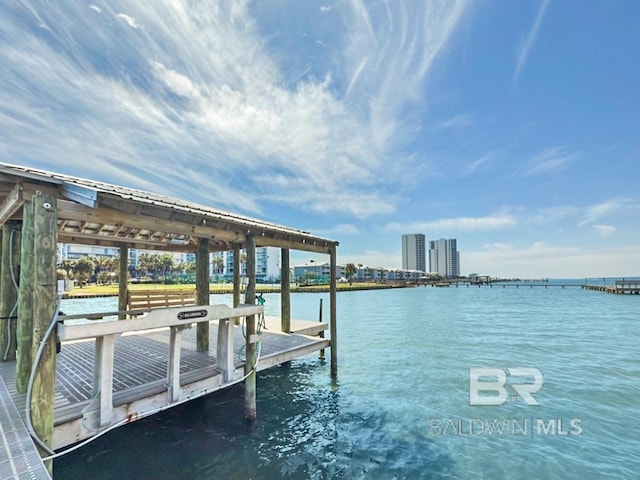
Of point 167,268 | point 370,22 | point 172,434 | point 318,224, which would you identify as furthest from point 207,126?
point 167,268

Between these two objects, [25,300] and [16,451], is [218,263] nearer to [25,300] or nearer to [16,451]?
[25,300]

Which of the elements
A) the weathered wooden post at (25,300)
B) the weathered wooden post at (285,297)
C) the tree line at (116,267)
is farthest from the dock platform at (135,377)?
the tree line at (116,267)

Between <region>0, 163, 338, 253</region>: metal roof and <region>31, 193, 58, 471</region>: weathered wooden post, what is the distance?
1.32 feet

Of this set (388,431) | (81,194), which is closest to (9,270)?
(81,194)

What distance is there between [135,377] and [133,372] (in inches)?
13.5

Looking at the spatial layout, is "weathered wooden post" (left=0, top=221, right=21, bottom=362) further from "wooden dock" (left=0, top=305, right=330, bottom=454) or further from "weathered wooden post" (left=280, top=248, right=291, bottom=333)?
"weathered wooden post" (left=280, top=248, right=291, bottom=333)

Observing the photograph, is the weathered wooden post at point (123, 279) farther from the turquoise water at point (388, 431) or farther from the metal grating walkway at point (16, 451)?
the metal grating walkway at point (16, 451)

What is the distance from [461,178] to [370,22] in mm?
16507

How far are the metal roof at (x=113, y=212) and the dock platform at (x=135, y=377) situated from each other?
194 cm

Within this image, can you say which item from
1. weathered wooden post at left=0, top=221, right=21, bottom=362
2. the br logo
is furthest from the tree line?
the br logo

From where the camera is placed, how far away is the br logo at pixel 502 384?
843 cm

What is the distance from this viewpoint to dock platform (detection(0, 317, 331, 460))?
3893 millimetres

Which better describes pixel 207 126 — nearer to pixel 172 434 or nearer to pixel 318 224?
pixel 172 434

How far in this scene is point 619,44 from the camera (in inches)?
451
